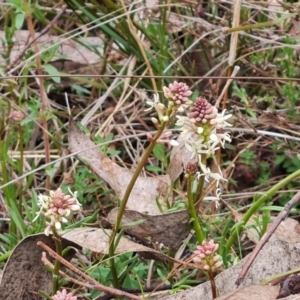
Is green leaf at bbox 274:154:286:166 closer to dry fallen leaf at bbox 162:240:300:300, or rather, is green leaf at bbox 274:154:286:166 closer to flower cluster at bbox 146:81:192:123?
dry fallen leaf at bbox 162:240:300:300

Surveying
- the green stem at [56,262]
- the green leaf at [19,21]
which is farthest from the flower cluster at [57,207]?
the green leaf at [19,21]

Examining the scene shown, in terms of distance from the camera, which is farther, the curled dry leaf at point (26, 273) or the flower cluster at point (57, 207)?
the curled dry leaf at point (26, 273)

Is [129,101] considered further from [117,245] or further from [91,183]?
[117,245]

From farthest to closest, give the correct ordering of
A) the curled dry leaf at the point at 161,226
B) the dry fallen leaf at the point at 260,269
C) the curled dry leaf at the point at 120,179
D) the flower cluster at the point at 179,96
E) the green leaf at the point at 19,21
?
the green leaf at the point at 19,21
the curled dry leaf at the point at 120,179
the curled dry leaf at the point at 161,226
the dry fallen leaf at the point at 260,269
the flower cluster at the point at 179,96

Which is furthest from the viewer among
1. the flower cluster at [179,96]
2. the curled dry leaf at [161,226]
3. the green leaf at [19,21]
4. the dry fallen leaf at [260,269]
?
the green leaf at [19,21]

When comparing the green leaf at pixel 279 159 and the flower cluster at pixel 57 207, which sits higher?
the flower cluster at pixel 57 207

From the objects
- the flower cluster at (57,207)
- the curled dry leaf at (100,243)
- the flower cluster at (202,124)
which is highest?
the flower cluster at (202,124)

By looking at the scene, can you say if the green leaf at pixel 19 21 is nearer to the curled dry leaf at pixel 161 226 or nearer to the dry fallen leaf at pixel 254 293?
the curled dry leaf at pixel 161 226
